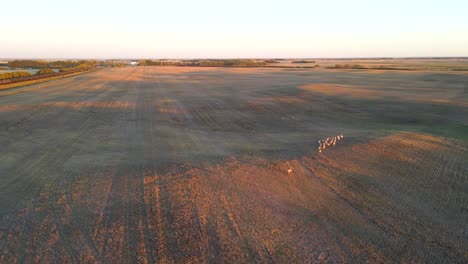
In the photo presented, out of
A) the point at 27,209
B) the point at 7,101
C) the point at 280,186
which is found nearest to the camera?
the point at 27,209

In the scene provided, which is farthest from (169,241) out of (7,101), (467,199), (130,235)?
(7,101)

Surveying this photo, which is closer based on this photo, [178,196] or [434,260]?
[434,260]

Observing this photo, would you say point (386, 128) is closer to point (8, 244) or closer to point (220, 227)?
point (220, 227)

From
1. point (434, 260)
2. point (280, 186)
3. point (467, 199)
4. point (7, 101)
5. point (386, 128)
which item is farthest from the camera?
point (7, 101)

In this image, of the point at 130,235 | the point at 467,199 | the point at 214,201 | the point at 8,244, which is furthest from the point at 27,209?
the point at 467,199

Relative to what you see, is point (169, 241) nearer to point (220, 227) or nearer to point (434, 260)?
point (220, 227)

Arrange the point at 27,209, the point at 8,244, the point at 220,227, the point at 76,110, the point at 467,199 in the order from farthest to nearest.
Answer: the point at 76,110
the point at 467,199
the point at 27,209
the point at 220,227
the point at 8,244
